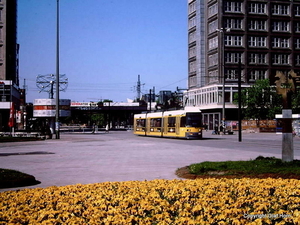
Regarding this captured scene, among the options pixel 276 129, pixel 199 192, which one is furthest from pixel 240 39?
pixel 199 192

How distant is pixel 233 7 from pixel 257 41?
28.0 ft

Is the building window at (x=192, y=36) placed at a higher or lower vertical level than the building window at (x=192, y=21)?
lower

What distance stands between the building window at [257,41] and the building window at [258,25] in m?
2.04

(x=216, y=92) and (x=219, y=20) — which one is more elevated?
(x=219, y=20)

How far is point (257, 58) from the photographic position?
97.8 meters

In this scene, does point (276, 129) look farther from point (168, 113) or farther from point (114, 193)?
point (114, 193)

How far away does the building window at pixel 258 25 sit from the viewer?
9812cm

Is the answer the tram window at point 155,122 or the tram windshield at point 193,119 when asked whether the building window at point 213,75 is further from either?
the tram windshield at point 193,119

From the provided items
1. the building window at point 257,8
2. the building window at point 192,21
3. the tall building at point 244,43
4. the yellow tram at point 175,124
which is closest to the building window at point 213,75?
the tall building at point 244,43

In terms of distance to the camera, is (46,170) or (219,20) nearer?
(46,170)

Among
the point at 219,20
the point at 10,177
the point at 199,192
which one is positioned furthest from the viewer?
the point at 219,20

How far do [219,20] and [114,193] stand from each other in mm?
90501

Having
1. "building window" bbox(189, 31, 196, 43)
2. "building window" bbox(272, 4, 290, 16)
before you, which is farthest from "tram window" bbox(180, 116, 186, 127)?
"building window" bbox(189, 31, 196, 43)

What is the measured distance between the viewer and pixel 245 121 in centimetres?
8925
